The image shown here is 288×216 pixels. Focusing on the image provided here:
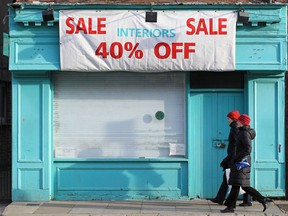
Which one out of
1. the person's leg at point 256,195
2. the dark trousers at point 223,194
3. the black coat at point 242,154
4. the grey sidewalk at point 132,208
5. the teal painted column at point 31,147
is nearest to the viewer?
the black coat at point 242,154

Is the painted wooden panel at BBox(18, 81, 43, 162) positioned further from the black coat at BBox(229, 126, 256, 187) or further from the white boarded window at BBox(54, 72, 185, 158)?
the black coat at BBox(229, 126, 256, 187)

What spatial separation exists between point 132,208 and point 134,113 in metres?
2.00

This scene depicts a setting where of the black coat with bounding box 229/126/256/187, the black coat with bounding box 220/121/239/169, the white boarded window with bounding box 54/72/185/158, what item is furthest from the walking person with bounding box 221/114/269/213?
the white boarded window with bounding box 54/72/185/158

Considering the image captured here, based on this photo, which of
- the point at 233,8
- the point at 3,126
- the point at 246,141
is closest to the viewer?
the point at 246,141

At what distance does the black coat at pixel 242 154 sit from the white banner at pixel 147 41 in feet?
5.35

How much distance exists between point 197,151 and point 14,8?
4710 mm

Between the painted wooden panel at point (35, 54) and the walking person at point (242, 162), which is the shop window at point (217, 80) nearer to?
the walking person at point (242, 162)

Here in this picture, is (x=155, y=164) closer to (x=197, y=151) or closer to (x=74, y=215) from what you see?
(x=197, y=151)

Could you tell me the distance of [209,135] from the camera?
1039 centimetres

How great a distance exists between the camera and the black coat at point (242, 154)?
28.7 ft

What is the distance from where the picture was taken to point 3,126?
1557cm

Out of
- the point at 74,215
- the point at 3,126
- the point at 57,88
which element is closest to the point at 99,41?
the point at 57,88

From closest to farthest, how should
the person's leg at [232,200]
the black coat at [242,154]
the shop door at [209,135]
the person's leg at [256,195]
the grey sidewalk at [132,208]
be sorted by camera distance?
1. the black coat at [242,154]
2. the person's leg at [256,195]
3. the person's leg at [232,200]
4. the grey sidewalk at [132,208]
5. the shop door at [209,135]

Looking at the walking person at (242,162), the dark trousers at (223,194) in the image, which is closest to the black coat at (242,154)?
the walking person at (242,162)
